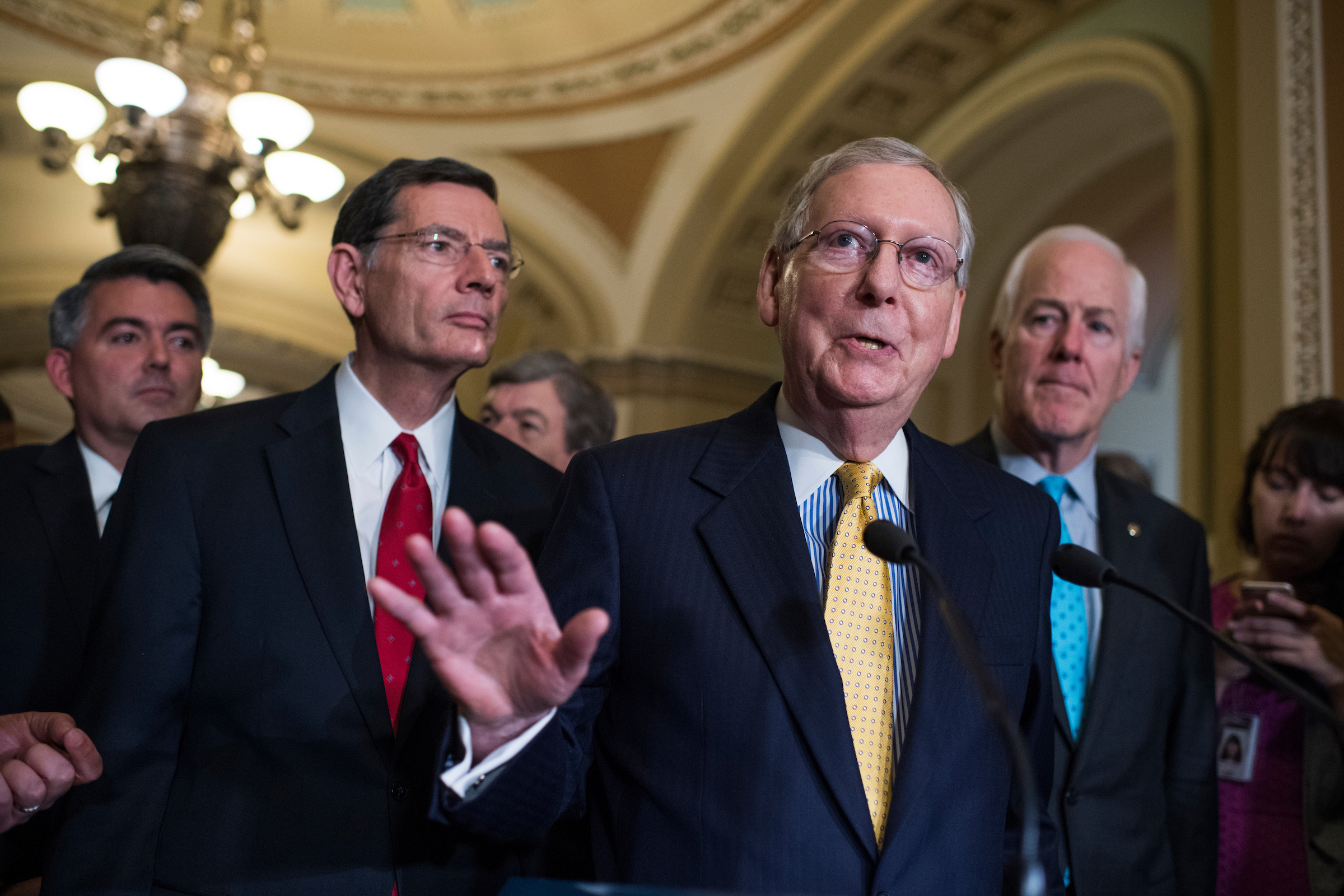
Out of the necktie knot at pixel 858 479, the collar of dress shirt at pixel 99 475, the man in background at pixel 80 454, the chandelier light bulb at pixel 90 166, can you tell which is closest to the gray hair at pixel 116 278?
the man in background at pixel 80 454

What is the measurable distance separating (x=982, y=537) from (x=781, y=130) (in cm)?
699

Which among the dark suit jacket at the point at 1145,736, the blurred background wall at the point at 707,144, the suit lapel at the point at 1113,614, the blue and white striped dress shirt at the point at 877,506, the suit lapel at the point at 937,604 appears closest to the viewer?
the suit lapel at the point at 937,604

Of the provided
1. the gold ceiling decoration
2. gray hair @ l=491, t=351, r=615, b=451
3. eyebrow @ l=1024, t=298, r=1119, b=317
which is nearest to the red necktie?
eyebrow @ l=1024, t=298, r=1119, b=317

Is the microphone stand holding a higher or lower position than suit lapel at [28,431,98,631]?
lower

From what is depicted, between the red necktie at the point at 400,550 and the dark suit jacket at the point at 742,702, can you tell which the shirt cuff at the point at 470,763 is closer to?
the dark suit jacket at the point at 742,702

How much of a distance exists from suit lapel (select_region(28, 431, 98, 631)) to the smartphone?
2.19m

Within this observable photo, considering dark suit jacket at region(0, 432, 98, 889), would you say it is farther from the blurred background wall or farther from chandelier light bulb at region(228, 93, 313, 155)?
the blurred background wall

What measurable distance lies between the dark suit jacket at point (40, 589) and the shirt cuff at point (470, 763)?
1162 millimetres

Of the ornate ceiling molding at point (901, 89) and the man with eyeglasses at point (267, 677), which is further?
the ornate ceiling molding at point (901, 89)

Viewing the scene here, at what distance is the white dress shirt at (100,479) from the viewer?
245 cm

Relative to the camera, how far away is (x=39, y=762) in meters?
1.53

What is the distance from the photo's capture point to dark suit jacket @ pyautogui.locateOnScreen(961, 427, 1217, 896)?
6.33ft

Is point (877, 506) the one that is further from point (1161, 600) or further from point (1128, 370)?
point (1128, 370)

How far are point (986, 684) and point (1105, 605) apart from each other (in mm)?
1180
